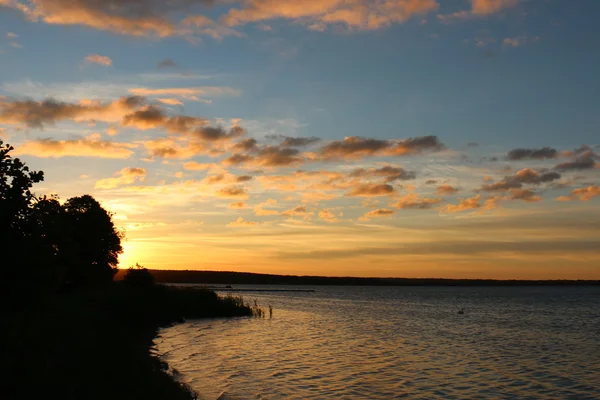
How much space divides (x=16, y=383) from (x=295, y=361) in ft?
88.3

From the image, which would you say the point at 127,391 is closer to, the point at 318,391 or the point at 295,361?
the point at 318,391

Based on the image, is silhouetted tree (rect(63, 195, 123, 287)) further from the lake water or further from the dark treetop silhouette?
the dark treetop silhouette

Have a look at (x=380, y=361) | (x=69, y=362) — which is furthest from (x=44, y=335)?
(x=380, y=361)

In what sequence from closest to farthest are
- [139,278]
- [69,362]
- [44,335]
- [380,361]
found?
1. [69,362]
2. [44,335]
3. [380,361]
4. [139,278]

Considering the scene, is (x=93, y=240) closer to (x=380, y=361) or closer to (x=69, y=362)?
(x=380, y=361)

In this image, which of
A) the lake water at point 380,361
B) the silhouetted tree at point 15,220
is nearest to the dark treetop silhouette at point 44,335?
the silhouetted tree at point 15,220

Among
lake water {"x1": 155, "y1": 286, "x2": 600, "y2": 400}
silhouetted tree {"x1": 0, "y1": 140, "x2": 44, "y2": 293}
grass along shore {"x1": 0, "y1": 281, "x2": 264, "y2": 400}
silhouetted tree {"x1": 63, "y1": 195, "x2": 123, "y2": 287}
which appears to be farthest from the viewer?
silhouetted tree {"x1": 63, "y1": 195, "x2": 123, "y2": 287}

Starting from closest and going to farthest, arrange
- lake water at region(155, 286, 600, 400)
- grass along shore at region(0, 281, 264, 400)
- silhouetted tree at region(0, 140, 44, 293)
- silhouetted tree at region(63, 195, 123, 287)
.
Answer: grass along shore at region(0, 281, 264, 400) < silhouetted tree at region(0, 140, 44, 293) < lake water at region(155, 286, 600, 400) < silhouetted tree at region(63, 195, 123, 287)

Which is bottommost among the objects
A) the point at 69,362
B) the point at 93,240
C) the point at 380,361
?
the point at 380,361

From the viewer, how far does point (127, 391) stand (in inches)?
758

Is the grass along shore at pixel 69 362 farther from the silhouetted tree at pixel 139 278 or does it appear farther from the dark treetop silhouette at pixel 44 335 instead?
the silhouetted tree at pixel 139 278

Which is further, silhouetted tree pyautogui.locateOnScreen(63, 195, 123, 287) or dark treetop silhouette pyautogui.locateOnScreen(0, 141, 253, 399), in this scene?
silhouetted tree pyautogui.locateOnScreen(63, 195, 123, 287)

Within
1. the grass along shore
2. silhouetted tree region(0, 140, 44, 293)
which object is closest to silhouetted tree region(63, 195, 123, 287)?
the grass along shore

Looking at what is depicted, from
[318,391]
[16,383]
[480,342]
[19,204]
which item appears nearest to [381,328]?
[480,342]
